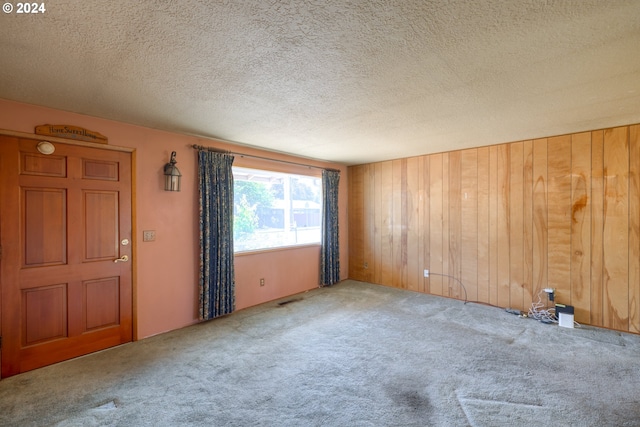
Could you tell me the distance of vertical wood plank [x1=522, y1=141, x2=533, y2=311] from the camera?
3801 millimetres

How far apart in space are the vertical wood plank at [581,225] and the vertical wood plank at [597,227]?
35 millimetres

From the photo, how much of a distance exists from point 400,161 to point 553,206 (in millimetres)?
2328

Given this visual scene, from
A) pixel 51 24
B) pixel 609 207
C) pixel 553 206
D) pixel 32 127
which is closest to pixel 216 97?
pixel 51 24

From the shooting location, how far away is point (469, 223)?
434cm

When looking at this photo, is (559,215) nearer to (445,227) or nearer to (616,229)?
(616,229)

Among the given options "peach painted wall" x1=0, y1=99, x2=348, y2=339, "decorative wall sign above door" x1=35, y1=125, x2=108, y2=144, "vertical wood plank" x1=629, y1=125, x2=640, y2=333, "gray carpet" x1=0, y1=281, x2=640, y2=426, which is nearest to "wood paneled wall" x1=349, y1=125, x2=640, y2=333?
"vertical wood plank" x1=629, y1=125, x2=640, y2=333

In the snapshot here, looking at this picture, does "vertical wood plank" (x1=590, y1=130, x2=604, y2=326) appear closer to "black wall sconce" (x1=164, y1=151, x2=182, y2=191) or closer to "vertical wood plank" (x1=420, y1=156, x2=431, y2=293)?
"vertical wood plank" (x1=420, y1=156, x2=431, y2=293)

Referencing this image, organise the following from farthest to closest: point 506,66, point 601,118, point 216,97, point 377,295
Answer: point 377,295 → point 601,118 → point 216,97 → point 506,66

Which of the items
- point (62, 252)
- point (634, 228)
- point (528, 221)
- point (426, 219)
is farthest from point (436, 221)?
point (62, 252)

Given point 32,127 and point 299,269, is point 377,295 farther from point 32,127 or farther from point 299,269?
point 32,127

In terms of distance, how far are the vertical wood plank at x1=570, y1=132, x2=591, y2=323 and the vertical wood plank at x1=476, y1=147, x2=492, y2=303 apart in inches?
37.3

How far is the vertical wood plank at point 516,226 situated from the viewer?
3.87 metres

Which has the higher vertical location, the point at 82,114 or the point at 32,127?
the point at 82,114

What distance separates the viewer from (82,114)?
8.97 feet
